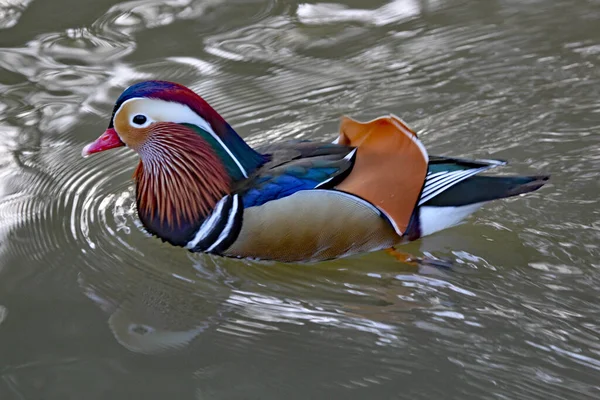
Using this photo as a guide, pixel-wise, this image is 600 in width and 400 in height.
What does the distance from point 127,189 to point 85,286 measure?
782 millimetres

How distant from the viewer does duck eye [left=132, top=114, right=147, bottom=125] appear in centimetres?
318

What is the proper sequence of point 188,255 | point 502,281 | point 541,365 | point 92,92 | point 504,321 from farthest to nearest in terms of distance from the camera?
point 92,92 < point 188,255 < point 502,281 < point 504,321 < point 541,365

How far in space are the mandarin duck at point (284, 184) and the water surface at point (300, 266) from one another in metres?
0.12

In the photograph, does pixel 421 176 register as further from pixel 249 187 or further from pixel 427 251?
pixel 249 187

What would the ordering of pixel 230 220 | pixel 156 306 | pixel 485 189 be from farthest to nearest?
1. pixel 485 189
2. pixel 230 220
3. pixel 156 306

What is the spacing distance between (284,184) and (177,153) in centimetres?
51

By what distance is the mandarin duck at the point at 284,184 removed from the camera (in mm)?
3094

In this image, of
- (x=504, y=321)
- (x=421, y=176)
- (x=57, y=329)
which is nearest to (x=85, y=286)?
(x=57, y=329)

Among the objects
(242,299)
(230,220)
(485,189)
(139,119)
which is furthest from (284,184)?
(485,189)

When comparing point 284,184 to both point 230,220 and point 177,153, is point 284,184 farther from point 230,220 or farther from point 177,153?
point 177,153

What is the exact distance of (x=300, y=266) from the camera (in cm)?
322

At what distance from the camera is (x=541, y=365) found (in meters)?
2.62

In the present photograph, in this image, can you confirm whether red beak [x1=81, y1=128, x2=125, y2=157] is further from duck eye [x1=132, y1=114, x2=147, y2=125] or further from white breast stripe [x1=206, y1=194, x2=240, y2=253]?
white breast stripe [x1=206, y1=194, x2=240, y2=253]

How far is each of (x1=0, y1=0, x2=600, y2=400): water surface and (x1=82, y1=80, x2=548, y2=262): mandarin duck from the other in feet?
0.39
